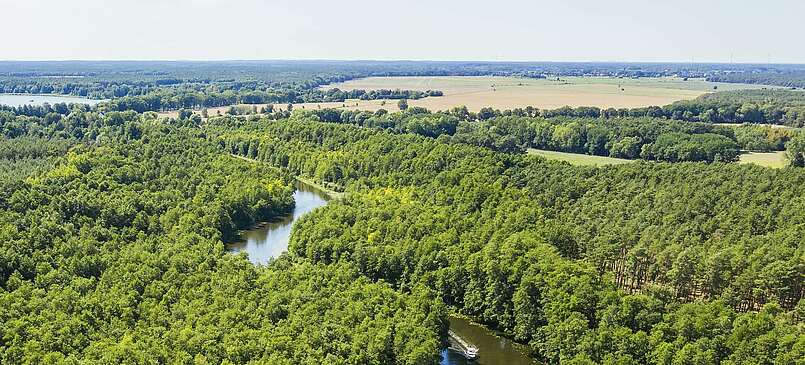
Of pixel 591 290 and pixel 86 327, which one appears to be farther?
pixel 591 290

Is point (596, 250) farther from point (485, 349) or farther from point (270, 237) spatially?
point (270, 237)

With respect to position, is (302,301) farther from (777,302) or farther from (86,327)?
(777,302)

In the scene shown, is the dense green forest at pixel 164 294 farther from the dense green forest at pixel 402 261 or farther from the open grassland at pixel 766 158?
the open grassland at pixel 766 158

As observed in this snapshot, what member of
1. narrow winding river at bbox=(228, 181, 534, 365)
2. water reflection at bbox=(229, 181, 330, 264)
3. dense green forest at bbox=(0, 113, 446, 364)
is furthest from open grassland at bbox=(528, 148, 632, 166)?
dense green forest at bbox=(0, 113, 446, 364)

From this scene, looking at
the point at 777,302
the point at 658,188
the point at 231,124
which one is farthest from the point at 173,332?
the point at 231,124

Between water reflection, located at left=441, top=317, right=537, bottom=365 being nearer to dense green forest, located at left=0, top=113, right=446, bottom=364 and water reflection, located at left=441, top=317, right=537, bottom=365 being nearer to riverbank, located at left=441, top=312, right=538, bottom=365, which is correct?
riverbank, located at left=441, top=312, right=538, bottom=365

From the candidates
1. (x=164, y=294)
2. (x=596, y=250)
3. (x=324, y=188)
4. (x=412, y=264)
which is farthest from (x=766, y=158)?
(x=164, y=294)

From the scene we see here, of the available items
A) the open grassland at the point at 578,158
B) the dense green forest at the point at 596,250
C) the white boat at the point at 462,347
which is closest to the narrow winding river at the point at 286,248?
the white boat at the point at 462,347
